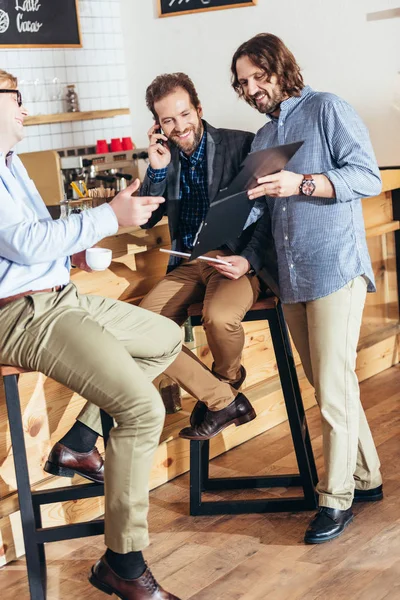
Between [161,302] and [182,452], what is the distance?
2.33 feet

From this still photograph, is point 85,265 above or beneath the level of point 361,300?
above

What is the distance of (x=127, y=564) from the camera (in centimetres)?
238

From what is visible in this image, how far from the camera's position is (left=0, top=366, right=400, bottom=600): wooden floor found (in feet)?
8.35

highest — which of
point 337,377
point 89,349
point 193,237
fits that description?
point 193,237

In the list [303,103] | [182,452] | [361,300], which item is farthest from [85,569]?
[303,103]

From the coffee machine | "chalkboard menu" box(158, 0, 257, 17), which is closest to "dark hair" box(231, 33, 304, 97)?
the coffee machine

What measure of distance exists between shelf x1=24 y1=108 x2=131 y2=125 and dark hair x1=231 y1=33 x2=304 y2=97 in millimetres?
2801

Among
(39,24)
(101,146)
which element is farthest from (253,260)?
(39,24)

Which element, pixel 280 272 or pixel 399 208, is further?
pixel 399 208

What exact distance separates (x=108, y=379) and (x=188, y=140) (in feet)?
3.80

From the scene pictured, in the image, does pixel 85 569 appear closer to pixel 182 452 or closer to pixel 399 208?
pixel 182 452

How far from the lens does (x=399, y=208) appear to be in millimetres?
4656

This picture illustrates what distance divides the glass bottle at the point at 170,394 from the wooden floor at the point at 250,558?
1.03ft

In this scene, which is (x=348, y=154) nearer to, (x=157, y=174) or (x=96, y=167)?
(x=157, y=174)
